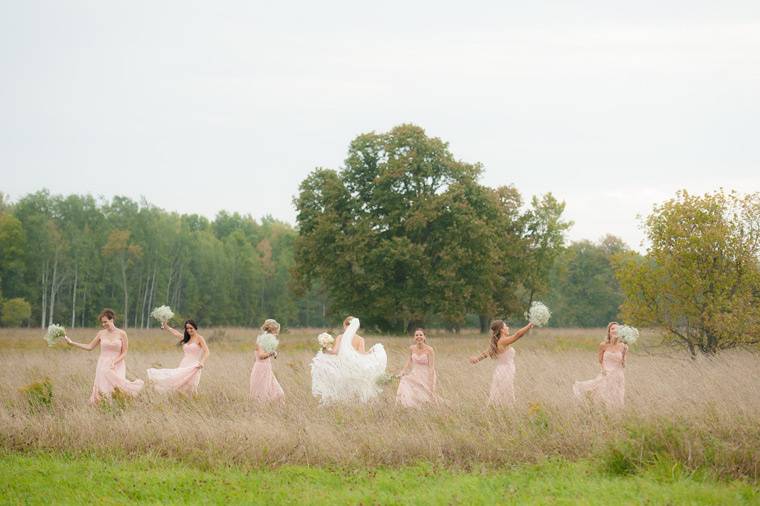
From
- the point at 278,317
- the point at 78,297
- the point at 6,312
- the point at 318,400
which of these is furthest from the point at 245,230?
the point at 318,400

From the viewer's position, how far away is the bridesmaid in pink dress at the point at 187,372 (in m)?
16.1

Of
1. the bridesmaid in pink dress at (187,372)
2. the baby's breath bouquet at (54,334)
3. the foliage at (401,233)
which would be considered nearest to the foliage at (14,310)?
the foliage at (401,233)

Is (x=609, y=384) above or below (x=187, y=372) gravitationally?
above

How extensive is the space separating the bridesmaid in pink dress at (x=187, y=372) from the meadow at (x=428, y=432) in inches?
14.8

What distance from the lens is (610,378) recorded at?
14.9m

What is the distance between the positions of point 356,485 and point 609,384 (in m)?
6.60

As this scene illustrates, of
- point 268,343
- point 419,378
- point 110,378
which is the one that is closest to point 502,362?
point 419,378

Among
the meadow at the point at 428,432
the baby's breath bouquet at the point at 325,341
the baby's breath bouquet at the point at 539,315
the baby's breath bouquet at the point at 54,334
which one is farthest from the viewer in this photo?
the baby's breath bouquet at the point at 54,334

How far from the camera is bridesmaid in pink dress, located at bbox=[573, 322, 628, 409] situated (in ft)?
47.9

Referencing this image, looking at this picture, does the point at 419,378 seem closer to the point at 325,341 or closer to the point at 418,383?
the point at 418,383

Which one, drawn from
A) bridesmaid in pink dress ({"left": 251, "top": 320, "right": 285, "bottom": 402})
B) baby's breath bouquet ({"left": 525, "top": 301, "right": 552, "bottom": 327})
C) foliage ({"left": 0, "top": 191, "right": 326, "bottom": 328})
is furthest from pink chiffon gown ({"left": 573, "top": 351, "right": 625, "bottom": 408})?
foliage ({"left": 0, "top": 191, "right": 326, "bottom": 328})

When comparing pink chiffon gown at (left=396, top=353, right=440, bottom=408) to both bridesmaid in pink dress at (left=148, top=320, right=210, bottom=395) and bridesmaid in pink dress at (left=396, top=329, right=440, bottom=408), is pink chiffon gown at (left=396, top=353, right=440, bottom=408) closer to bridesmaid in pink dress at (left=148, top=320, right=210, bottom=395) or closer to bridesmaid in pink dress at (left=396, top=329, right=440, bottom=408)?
bridesmaid in pink dress at (left=396, top=329, right=440, bottom=408)

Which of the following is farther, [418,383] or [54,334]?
[54,334]

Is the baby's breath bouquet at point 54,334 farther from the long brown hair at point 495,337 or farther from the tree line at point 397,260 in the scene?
the tree line at point 397,260
